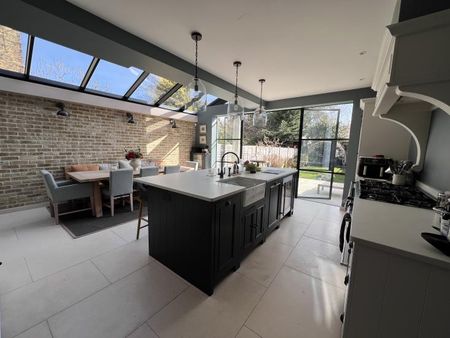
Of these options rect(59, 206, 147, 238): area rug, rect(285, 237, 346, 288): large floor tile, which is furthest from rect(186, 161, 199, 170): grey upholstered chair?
rect(285, 237, 346, 288): large floor tile

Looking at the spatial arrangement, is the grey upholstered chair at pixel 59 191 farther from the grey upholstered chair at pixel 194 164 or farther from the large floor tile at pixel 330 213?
the large floor tile at pixel 330 213

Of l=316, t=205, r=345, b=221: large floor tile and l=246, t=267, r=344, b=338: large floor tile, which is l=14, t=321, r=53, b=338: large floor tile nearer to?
l=246, t=267, r=344, b=338: large floor tile

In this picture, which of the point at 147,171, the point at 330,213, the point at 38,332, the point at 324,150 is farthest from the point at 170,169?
the point at 324,150

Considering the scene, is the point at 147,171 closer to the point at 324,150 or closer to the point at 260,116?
the point at 260,116

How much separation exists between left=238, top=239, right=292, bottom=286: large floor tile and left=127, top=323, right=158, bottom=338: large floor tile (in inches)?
39.3

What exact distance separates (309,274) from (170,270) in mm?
1548

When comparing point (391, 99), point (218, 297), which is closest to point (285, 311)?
point (218, 297)

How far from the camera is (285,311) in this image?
1561 millimetres

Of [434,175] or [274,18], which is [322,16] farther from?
[434,175]

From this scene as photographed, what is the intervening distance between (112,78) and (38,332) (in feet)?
14.3

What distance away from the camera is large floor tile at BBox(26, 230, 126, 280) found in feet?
6.51

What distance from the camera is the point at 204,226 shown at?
164 cm

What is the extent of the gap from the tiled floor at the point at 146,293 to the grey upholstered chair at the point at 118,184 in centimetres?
89

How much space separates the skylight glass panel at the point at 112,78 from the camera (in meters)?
3.70
